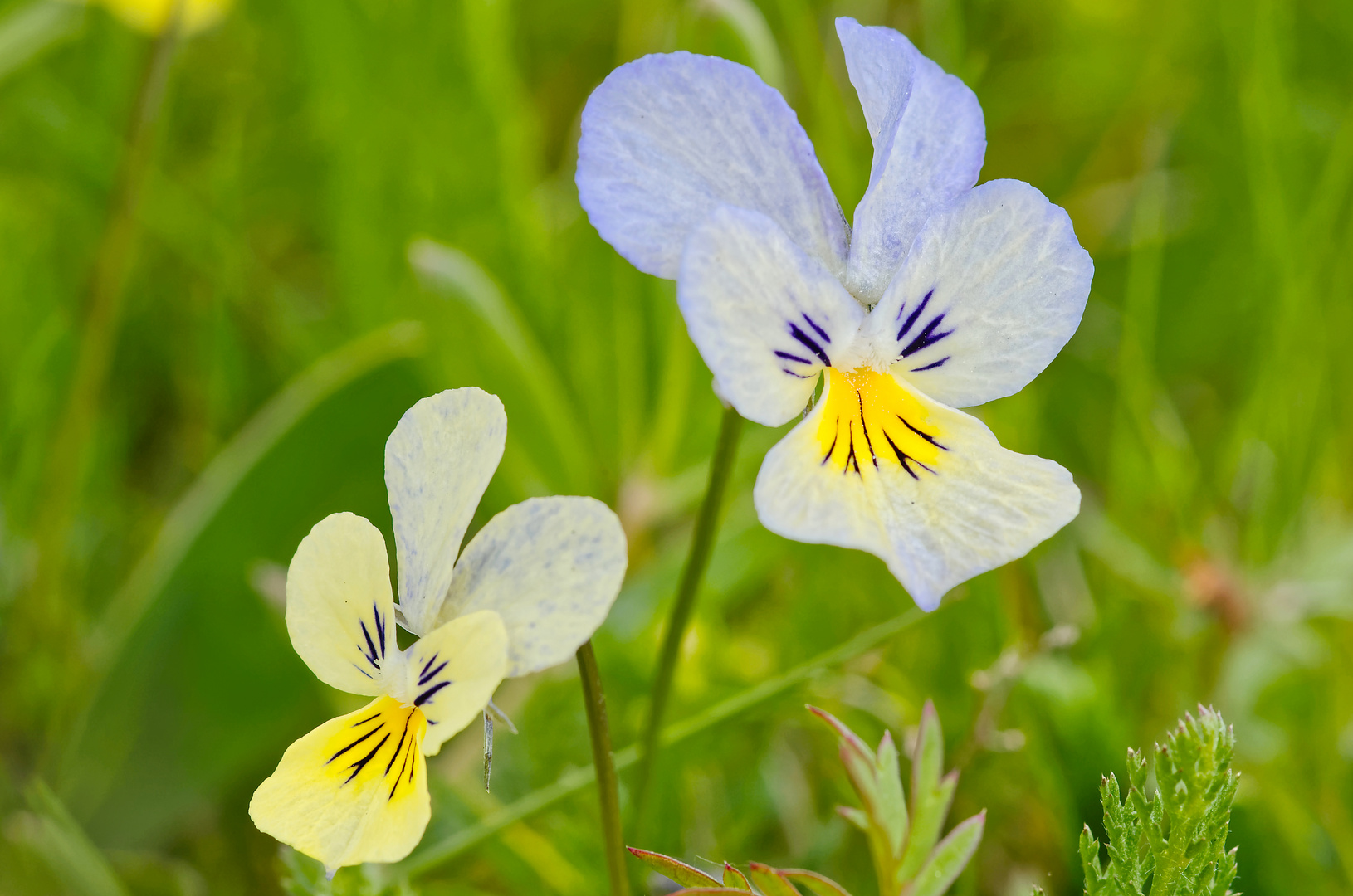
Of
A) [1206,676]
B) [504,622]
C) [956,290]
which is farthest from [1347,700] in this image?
[504,622]

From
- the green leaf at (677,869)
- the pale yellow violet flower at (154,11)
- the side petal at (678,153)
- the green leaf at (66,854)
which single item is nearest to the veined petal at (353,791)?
the green leaf at (677,869)

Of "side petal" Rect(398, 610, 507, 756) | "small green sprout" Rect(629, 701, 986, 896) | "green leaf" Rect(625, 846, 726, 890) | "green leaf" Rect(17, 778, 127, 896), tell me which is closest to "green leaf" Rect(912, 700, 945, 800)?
"small green sprout" Rect(629, 701, 986, 896)

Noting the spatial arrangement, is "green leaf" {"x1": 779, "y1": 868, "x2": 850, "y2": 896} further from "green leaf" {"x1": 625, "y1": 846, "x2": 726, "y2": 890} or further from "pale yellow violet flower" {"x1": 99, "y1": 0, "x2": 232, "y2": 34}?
"pale yellow violet flower" {"x1": 99, "y1": 0, "x2": 232, "y2": 34}

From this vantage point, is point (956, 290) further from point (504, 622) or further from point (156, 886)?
point (156, 886)

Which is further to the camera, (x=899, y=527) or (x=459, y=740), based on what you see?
(x=459, y=740)

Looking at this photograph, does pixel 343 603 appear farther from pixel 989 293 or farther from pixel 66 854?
pixel 66 854

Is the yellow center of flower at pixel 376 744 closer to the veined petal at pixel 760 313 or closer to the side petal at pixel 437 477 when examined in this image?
the side petal at pixel 437 477
